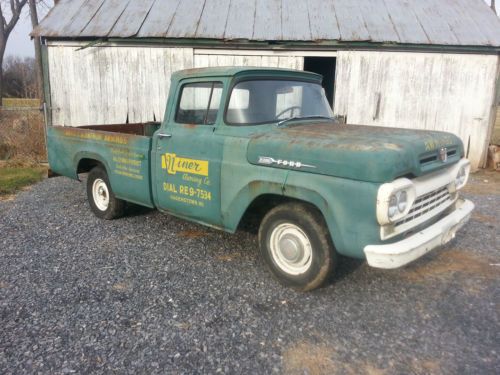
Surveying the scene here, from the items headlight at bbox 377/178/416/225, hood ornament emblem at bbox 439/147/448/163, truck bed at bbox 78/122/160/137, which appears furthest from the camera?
truck bed at bbox 78/122/160/137

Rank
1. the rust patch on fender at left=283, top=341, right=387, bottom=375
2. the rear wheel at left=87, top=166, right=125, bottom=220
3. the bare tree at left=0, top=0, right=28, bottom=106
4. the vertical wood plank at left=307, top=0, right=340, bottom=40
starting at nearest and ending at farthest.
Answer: the rust patch on fender at left=283, top=341, right=387, bottom=375 < the rear wheel at left=87, top=166, right=125, bottom=220 < the vertical wood plank at left=307, top=0, right=340, bottom=40 < the bare tree at left=0, top=0, right=28, bottom=106

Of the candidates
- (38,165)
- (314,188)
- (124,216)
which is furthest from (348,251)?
(38,165)

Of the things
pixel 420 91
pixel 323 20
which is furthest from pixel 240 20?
pixel 420 91

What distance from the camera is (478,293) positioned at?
349 cm

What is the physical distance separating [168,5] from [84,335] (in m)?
9.20

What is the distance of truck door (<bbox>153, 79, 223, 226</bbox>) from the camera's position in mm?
3914

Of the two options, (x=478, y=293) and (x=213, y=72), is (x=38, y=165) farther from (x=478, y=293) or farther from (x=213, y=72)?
(x=478, y=293)

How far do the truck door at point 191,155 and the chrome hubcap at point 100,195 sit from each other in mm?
1430

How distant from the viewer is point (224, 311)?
321 cm

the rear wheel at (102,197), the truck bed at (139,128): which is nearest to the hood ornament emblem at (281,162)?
the rear wheel at (102,197)

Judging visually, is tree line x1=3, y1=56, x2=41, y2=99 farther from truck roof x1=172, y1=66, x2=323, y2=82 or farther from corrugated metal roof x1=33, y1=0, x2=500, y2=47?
truck roof x1=172, y1=66, x2=323, y2=82

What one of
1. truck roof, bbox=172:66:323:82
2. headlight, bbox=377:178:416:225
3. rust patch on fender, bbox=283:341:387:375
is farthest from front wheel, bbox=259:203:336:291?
truck roof, bbox=172:66:323:82

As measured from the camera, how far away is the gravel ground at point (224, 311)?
2.62m

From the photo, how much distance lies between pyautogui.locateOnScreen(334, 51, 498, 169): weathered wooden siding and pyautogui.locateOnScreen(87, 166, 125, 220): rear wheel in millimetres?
5925
